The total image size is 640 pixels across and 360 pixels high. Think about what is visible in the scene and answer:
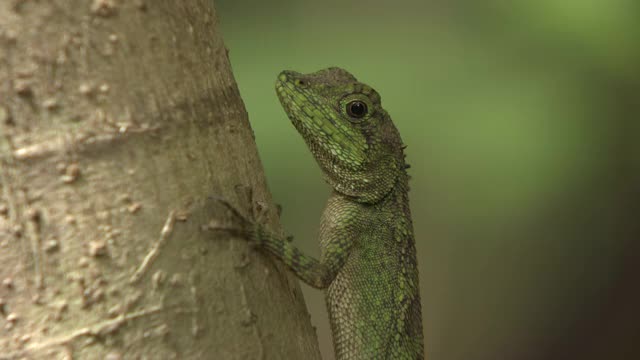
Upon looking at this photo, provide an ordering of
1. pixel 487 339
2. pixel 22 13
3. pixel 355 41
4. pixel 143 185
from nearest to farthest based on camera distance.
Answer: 1. pixel 22 13
2. pixel 143 185
3. pixel 355 41
4. pixel 487 339

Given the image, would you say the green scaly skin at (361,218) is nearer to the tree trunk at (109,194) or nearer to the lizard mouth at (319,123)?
the lizard mouth at (319,123)

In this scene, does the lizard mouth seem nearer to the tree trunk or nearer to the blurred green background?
the tree trunk

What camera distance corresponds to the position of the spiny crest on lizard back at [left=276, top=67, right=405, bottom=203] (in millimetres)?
2713

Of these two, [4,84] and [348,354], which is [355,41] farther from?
[4,84]

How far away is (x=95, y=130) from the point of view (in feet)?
4.51

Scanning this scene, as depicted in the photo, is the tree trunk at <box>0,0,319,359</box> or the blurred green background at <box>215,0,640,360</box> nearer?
the tree trunk at <box>0,0,319,359</box>

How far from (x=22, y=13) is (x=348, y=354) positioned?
1725 mm

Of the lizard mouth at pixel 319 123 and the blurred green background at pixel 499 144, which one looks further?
the blurred green background at pixel 499 144

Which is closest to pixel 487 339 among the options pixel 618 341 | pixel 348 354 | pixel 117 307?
pixel 618 341

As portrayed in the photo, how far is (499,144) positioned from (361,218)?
261cm

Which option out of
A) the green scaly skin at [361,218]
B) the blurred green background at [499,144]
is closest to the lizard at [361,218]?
the green scaly skin at [361,218]

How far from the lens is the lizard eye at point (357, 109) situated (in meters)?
2.76

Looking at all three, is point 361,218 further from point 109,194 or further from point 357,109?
point 109,194

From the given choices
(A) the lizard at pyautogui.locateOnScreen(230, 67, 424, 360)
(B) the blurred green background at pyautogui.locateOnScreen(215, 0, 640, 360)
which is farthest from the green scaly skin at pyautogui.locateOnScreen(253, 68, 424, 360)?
(B) the blurred green background at pyautogui.locateOnScreen(215, 0, 640, 360)
